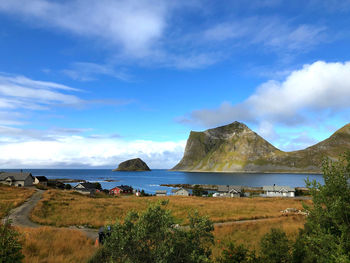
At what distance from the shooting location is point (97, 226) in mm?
27953

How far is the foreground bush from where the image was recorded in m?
6.91

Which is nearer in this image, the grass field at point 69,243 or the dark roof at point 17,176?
the grass field at point 69,243

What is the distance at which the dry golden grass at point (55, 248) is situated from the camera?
13.6 m

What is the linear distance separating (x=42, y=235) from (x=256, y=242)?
18.6m

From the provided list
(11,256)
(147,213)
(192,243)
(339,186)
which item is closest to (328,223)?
(339,186)

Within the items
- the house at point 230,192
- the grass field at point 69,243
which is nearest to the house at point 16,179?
the house at point 230,192

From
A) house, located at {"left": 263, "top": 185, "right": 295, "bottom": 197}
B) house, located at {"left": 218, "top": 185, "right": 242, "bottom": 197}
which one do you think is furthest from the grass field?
house, located at {"left": 263, "top": 185, "right": 295, "bottom": 197}

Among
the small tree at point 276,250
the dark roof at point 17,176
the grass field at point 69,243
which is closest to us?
the small tree at point 276,250

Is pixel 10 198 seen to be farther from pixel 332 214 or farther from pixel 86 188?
pixel 332 214

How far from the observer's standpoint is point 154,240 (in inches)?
287

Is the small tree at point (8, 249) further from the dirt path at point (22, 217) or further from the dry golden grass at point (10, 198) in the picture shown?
the dry golden grass at point (10, 198)

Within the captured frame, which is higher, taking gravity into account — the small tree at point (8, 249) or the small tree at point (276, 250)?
the small tree at point (8, 249)

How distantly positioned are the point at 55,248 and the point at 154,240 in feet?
40.6

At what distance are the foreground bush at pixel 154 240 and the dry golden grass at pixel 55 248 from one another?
7.40 m
